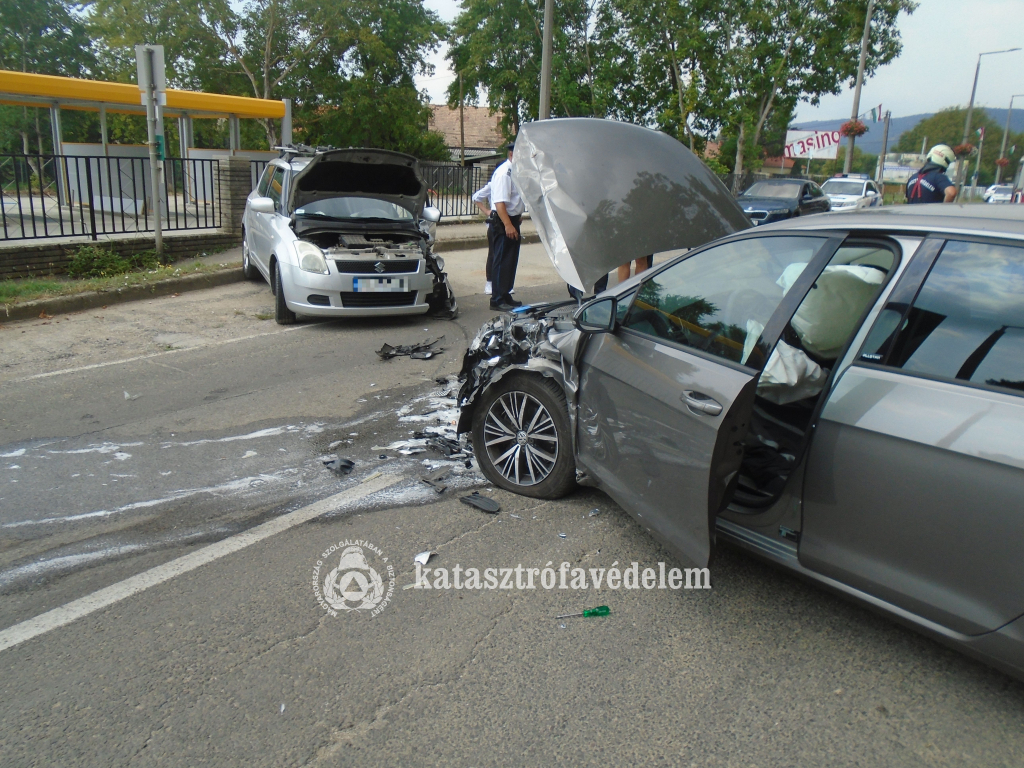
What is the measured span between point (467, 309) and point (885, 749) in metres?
7.67

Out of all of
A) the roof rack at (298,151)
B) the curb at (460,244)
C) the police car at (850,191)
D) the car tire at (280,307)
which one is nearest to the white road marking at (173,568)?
the car tire at (280,307)

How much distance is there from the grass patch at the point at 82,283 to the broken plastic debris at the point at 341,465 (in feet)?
19.6

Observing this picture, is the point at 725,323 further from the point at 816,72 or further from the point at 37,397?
the point at 816,72

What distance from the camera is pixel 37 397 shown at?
5.85 meters

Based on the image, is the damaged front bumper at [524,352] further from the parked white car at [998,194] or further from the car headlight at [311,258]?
the parked white car at [998,194]

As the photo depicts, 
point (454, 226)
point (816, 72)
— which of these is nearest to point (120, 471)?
point (454, 226)

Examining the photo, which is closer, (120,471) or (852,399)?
(852,399)

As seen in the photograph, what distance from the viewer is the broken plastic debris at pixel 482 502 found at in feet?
13.3

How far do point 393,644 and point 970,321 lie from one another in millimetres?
2410

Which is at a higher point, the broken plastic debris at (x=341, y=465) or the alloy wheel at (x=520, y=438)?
the alloy wheel at (x=520, y=438)

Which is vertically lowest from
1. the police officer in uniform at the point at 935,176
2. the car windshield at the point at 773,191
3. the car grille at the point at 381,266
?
the car grille at the point at 381,266

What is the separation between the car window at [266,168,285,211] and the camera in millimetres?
8852

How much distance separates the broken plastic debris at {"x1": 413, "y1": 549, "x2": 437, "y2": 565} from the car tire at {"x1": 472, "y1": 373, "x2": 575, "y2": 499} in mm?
788

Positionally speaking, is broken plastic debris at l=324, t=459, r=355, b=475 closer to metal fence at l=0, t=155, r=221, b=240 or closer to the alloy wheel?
the alloy wheel
